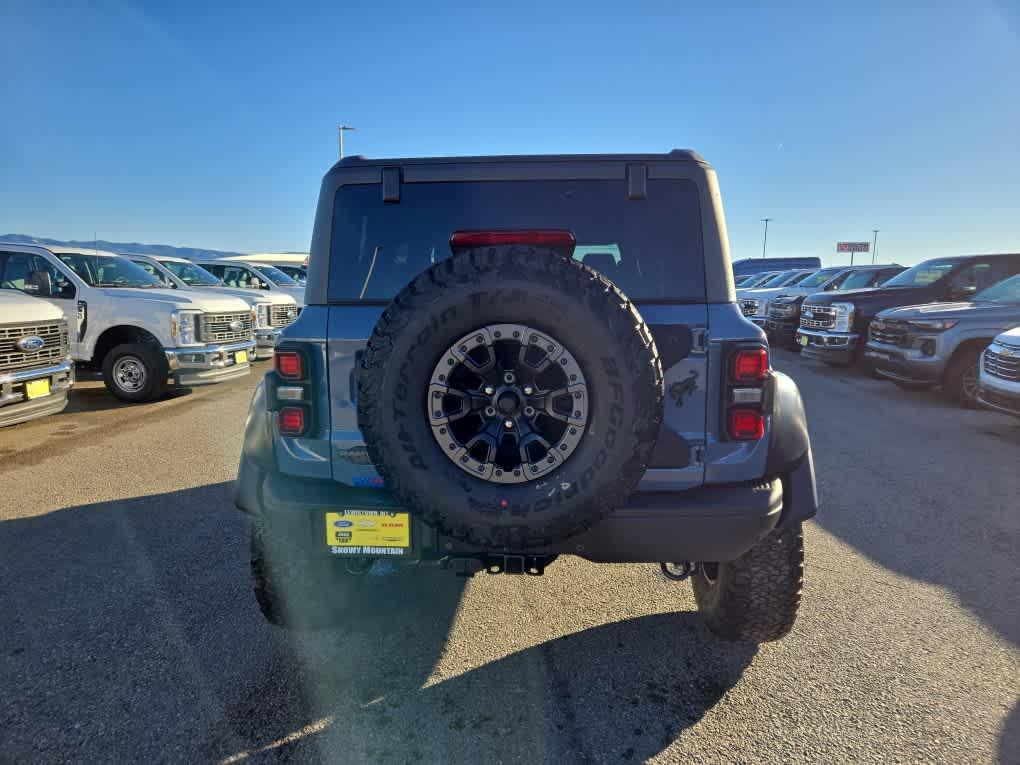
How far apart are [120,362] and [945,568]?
8584 mm

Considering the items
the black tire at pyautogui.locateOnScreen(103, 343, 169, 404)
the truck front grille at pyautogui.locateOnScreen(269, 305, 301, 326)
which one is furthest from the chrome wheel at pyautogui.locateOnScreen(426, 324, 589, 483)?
the truck front grille at pyautogui.locateOnScreen(269, 305, 301, 326)

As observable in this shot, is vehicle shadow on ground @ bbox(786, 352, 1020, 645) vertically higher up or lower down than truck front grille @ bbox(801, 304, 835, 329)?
lower down

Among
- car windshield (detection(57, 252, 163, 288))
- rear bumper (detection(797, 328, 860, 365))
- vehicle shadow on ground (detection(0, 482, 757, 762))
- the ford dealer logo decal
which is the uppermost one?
car windshield (detection(57, 252, 163, 288))

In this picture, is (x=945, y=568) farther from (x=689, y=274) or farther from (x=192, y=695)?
(x=192, y=695)

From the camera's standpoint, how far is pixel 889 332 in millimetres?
8195

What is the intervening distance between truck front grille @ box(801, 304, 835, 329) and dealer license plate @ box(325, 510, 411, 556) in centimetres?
991

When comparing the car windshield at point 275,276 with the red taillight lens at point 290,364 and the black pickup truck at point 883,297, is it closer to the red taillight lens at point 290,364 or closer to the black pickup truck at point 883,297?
the black pickup truck at point 883,297

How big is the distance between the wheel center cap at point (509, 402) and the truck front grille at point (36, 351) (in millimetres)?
5517

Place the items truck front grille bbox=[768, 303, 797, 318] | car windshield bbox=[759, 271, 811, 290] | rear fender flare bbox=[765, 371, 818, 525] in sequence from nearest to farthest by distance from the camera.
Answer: rear fender flare bbox=[765, 371, 818, 525] → truck front grille bbox=[768, 303, 797, 318] → car windshield bbox=[759, 271, 811, 290]

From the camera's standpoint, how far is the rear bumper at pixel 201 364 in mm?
7238

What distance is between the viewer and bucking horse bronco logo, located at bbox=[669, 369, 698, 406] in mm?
1988

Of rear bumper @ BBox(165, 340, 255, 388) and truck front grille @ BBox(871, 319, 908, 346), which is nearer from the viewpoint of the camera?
rear bumper @ BBox(165, 340, 255, 388)

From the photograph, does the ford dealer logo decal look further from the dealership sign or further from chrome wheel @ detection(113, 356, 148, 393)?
the dealership sign

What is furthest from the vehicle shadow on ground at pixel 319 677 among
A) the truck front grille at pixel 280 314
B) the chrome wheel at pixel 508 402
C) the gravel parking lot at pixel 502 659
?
the truck front grille at pixel 280 314
